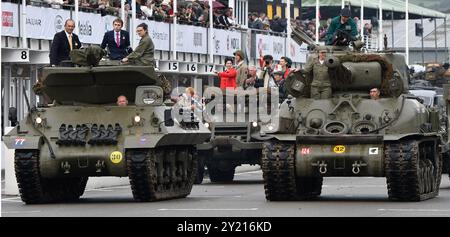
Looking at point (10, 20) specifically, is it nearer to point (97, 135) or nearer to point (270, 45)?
point (97, 135)

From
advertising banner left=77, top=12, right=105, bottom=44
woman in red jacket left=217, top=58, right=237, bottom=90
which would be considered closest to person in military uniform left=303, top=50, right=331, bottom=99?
woman in red jacket left=217, top=58, right=237, bottom=90

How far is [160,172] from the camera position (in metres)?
25.9

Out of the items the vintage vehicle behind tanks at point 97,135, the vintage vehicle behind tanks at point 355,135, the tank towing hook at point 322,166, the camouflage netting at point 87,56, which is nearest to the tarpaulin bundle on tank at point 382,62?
the vintage vehicle behind tanks at point 355,135

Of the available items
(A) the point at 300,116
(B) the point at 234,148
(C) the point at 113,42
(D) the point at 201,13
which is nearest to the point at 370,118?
(A) the point at 300,116

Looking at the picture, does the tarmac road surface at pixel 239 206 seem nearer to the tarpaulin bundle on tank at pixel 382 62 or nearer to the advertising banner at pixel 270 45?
the tarpaulin bundle on tank at pixel 382 62

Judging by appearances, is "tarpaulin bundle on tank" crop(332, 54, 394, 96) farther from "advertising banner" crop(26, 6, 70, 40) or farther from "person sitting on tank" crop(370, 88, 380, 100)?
"advertising banner" crop(26, 6, 70, 40)

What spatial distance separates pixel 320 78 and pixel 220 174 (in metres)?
7.30

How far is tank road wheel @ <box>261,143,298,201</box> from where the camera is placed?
2500 centimetres

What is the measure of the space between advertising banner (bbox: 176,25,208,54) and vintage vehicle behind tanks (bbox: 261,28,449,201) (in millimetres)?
23390

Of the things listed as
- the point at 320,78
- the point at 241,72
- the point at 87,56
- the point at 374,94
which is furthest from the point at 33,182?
the point at 241,72

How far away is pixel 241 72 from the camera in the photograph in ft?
109

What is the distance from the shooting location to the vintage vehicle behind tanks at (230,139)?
32250mm

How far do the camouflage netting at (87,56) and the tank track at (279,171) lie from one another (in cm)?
309
